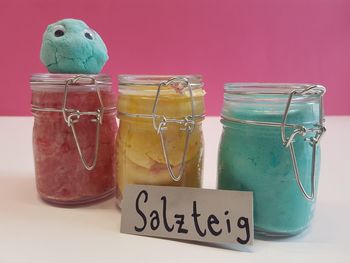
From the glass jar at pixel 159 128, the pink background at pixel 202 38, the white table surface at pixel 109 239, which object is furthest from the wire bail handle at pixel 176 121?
the pink background at pixel 202 38

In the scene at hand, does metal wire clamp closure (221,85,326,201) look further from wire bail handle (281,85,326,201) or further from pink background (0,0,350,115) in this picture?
pink background (0,0,350,115)

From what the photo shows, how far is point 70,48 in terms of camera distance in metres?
0.55

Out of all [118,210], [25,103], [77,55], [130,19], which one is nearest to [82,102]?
[77,55]

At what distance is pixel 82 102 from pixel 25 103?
0.93m

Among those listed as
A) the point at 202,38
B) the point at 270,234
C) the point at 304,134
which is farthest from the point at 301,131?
the point at 202,38

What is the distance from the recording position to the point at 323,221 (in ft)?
1.75

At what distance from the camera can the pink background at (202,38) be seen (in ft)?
4.12

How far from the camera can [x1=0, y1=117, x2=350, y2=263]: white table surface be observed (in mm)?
419

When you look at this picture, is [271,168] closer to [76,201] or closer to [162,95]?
[162,95]

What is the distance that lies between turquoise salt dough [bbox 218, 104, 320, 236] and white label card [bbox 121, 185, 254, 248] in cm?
2

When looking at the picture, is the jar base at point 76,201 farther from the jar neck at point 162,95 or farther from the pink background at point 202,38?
the pink background at point 202,38

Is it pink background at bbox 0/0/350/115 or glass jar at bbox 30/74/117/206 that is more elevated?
pink background at bbox 0/0/350/115

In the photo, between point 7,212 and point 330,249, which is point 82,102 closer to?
point 7,212

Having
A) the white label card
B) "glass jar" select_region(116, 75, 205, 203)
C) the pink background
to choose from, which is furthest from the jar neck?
the pink background
